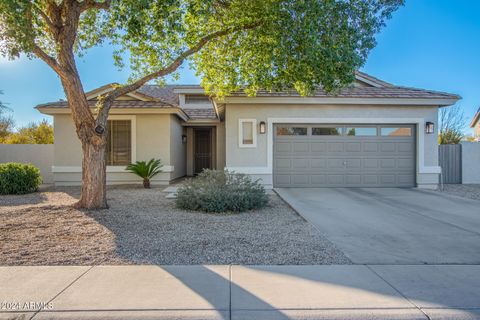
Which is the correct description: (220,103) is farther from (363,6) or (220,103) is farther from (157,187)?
(363,6)

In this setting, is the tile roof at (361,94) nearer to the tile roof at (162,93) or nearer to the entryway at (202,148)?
the entryway at (202,148)

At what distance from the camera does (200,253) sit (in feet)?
15.6

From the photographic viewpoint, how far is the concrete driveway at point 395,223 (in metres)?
4.73

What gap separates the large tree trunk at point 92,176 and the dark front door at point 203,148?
1071 cm

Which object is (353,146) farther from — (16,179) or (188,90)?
(16,179)

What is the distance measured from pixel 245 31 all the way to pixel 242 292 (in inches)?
290

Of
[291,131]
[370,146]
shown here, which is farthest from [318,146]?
[370,146]

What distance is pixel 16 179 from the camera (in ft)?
35.6

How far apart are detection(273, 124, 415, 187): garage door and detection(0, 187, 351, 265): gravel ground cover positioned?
4057mm

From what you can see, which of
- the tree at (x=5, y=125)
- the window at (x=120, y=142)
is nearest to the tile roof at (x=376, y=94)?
the window at (x=120, y=142)

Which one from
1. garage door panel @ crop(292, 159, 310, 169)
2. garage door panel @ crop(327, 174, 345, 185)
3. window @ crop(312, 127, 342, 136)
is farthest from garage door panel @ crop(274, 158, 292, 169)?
garage door panel @ crop(327, 174, 345, 185)

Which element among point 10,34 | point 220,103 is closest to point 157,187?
point 220,103

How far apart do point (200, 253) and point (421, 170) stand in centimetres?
1073

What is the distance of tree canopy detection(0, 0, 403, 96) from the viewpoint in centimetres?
674
